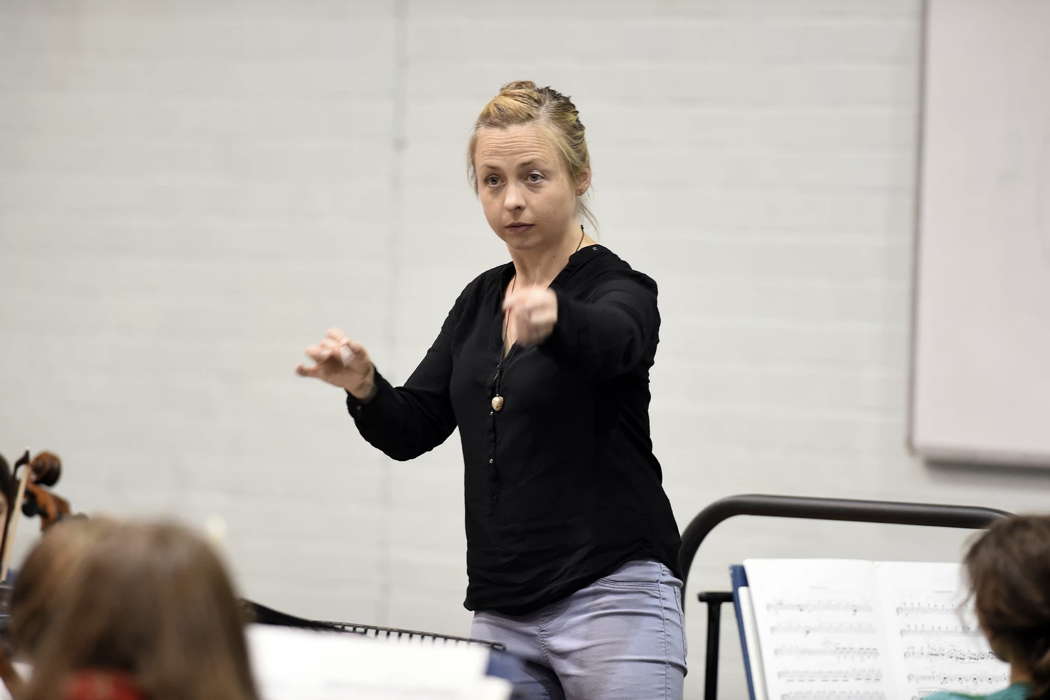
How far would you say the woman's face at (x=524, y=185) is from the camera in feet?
6.35

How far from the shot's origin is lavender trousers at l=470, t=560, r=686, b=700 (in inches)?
72.5

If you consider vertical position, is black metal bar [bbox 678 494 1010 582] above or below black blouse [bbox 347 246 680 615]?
below

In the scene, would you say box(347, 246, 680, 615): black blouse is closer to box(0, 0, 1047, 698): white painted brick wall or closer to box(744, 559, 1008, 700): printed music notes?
box(744, 559, 1008, 700): printed music notes

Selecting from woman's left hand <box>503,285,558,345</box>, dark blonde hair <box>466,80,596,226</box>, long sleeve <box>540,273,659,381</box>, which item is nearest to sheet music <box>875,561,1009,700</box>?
long sleeve <box>540,273,659,381</box>

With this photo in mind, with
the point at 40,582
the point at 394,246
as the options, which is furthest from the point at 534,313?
the point at 394,246

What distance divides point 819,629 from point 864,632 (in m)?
0.09

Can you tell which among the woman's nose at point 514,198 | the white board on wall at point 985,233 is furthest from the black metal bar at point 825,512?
the white board on wall at point 985,233

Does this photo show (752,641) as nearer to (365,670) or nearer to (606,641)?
(606,641)

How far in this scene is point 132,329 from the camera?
4.36 metres

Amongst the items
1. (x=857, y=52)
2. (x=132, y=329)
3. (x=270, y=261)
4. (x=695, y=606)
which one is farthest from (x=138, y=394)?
(x=857, y=52)

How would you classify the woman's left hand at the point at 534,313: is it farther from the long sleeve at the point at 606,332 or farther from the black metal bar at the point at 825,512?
the black metal bar at the point at 825,512

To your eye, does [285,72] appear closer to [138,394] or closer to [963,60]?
[138,394]

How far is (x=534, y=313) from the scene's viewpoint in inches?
64.4

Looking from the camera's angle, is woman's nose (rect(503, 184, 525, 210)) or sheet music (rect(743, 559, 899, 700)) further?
sheet music (rect(743, 559, 899, 700))
